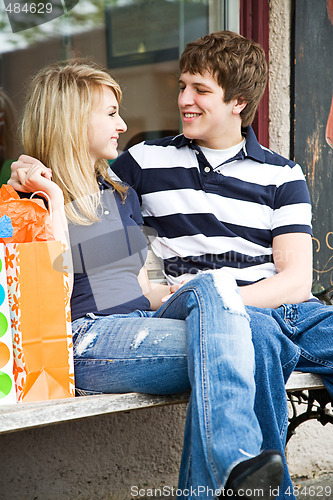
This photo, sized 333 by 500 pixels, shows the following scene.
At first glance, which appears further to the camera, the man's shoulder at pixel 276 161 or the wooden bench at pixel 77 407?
the man's shoulder at pixel 276 161

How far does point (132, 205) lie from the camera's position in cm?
237

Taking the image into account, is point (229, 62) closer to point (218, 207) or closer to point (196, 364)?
point (218, 207)

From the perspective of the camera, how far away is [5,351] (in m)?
1.61

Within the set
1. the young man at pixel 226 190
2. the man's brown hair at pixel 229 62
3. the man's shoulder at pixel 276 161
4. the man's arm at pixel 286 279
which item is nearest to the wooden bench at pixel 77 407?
the man's arm at pixel 286 279

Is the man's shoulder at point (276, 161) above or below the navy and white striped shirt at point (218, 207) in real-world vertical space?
above

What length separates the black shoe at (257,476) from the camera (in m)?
1.46

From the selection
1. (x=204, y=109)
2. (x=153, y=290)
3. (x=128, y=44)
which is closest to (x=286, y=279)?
(x=153, y=290)

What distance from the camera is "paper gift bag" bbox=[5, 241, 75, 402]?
1660 millimetres

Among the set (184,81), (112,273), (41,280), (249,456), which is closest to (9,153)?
(184,81)

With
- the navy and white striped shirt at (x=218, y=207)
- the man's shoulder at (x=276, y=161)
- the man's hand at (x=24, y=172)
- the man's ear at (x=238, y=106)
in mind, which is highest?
the man's ear at (x=238, y=106)

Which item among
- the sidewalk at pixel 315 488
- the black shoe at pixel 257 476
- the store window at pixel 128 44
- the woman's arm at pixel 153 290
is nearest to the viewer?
the black shoe at pixel 257 476

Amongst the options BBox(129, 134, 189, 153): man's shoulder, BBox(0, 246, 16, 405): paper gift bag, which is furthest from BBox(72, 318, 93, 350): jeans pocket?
BBox(129, 134, 189, 153): man's shoulder

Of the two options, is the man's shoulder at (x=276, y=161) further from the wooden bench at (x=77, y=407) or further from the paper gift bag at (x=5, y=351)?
the paper gift bag at (x=5, y=351)

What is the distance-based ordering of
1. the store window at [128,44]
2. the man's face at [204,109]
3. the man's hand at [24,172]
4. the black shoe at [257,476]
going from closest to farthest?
the black shoe at [257,476], the man's hand at [24,172], the man's face at [204,109], the store window at [128,44]
